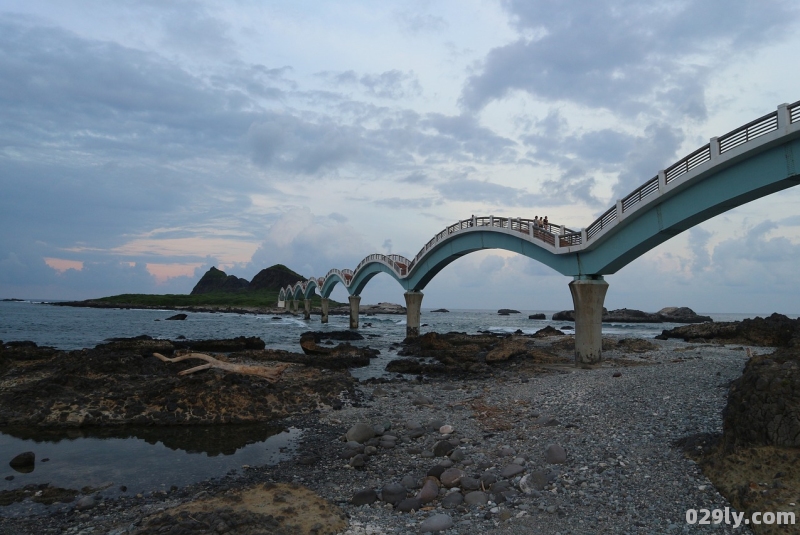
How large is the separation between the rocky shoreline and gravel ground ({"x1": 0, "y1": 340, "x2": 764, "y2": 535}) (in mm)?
30

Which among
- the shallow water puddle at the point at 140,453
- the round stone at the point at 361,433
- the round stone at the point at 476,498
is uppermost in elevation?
the round stone at the point at 476,498

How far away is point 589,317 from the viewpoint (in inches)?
907

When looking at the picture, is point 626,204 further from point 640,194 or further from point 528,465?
point 528,465

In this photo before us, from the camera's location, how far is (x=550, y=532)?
21.1ft

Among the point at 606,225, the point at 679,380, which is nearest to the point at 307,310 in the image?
the point at 606,225

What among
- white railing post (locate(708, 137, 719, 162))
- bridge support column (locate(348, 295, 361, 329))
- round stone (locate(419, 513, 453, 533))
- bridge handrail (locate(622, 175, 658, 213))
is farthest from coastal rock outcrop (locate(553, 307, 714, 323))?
round stone (locate(419, 513, 453, 533))

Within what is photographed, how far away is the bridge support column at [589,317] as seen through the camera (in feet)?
75.0

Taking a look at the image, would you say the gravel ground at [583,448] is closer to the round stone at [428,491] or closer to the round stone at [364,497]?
the round stone at [364,497]

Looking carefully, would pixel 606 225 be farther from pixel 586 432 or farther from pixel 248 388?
pixel 248 388

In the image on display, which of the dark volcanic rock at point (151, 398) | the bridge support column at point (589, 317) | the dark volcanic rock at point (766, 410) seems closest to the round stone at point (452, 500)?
the dark volcanic rock at point (766, 410)

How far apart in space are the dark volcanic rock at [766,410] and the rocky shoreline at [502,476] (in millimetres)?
158

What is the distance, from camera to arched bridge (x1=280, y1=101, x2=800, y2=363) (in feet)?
47.8

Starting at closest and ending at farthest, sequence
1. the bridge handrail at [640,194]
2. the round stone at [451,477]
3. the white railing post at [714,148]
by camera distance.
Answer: the round stone at [451,477], the white railing post at [714,148], the bridge handrail at [640,194]

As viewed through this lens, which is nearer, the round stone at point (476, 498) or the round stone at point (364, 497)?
the round stone at point (476, 498)
